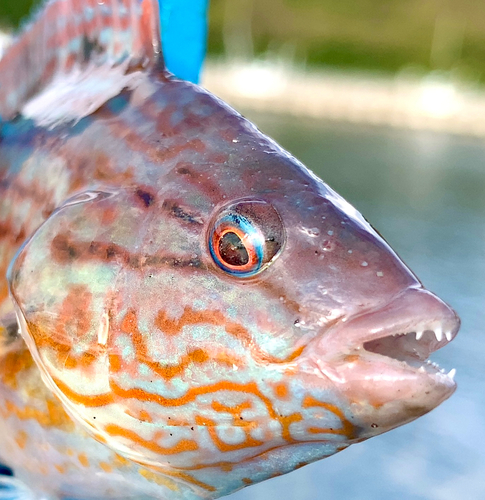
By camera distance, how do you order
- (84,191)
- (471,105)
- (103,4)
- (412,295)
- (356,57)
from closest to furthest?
(412,295)
(84,191)
(103,4)
(471,105)
(356,57)

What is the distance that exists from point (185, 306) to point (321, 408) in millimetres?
206

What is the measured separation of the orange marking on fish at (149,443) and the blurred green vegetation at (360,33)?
Result: 22.7 meters

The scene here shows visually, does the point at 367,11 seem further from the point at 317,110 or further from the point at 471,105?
the point at 317,110

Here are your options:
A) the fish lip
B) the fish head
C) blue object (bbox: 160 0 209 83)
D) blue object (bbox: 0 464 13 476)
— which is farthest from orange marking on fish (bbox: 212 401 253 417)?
→ blue object (bbox: 160 0 209 83)

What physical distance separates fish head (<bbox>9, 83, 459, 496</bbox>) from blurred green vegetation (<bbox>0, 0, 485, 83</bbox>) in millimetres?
22651

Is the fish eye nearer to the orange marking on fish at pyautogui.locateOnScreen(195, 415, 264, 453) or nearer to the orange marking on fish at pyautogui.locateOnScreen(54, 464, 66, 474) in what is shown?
the orange marking on fish at pyautogui.locateOnScreen(195, 415, 264, 453)

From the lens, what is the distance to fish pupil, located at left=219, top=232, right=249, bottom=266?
0.76 m

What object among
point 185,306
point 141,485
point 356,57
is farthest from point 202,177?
point 356,57

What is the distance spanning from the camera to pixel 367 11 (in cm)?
3119

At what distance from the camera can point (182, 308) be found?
0.78 m

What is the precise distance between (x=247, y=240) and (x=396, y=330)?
20 centimetres

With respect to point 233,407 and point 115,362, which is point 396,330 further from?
point 115,362

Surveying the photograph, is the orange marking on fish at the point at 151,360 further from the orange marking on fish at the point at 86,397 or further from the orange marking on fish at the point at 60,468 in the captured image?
the orange marking on fish at the point at 60,468

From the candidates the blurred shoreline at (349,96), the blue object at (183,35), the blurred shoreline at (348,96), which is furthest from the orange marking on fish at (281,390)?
the blurred shoreline at (348,96)
